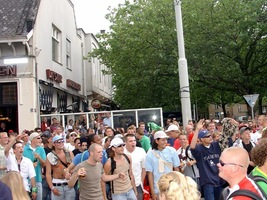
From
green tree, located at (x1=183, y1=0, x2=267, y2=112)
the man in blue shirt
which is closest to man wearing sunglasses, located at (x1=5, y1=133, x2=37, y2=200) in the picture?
the man in blue shirt

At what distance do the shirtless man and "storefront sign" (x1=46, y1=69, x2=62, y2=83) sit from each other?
1388 cm

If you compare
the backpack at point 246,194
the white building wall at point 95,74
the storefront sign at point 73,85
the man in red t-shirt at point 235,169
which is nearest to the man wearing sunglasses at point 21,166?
the man in red t-shirt at point 235,169

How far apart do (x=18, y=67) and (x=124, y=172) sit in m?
13.2

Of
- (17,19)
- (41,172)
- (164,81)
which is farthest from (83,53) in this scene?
(41,172)

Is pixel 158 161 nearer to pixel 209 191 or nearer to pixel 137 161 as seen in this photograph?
pixel 137 161

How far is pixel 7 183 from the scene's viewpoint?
13.9 ft

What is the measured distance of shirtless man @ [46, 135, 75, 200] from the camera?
7.50 metres

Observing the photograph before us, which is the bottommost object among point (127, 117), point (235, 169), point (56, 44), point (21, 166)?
point (21, 166)

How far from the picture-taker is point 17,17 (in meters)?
19.7

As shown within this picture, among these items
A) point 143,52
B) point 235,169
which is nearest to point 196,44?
point 143,52

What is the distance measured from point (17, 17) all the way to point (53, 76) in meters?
3.78

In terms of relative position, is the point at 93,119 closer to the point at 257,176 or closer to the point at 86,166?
the point at 86,166

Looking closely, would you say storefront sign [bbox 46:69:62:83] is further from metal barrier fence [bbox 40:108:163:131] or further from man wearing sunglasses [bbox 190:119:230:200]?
man wearing sunglasses [bbox 190:119:230:200]

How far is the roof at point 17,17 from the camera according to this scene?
61.7ft
